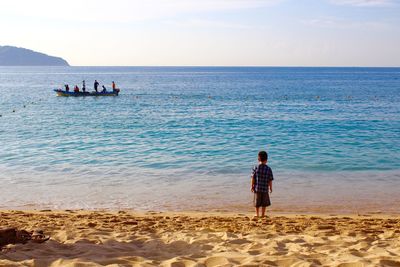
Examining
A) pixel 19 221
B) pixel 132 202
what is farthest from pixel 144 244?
pixel 132 202

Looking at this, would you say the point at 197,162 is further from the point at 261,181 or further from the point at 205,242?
the point at 205,242

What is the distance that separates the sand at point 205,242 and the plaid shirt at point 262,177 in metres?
0.68

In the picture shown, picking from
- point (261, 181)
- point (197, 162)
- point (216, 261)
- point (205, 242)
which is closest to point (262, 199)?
point (261, 181)

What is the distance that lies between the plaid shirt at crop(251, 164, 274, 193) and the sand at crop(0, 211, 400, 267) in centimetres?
68

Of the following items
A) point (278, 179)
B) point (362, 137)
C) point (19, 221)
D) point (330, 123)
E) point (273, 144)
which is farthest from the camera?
point (330, 123)

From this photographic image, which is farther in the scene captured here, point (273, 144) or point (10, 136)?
point (10, 136)

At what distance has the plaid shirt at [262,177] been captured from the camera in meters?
9.49

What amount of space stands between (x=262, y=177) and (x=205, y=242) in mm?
2747

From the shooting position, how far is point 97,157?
18.3 meters

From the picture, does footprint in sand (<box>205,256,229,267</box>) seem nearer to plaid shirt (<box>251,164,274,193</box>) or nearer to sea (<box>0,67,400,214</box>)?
plaid shirt (<box>251,164,274,193</box>)

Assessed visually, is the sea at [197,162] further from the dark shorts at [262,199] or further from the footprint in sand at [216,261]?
the footprint in sand at [216,261]

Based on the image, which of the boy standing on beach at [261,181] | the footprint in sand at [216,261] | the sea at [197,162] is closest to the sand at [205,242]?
the footprint in sand at [216,261]

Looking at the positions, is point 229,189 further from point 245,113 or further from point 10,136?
point 245,113

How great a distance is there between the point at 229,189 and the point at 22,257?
310 inches
